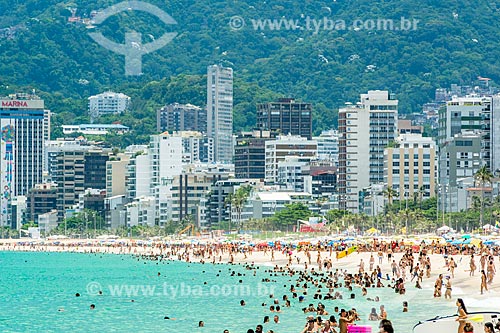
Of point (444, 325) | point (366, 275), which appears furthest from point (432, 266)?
point (444, 325)

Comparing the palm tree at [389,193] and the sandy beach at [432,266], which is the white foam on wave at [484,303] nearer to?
the sandy beach at [432,266]

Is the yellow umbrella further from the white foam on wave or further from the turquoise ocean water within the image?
the white foam on wave

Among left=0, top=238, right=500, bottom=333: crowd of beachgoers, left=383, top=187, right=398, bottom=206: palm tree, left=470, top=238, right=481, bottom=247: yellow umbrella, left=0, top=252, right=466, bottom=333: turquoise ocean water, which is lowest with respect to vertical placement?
left=0, top=252, right=466, bottom=333: turquoise ocean water

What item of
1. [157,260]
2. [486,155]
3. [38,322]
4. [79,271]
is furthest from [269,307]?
[486,155]

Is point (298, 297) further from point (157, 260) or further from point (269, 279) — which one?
point (157, 260)

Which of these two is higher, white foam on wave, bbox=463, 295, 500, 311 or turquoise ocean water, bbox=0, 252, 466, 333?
white foam on wave, bbox=463, 295, 500, 311

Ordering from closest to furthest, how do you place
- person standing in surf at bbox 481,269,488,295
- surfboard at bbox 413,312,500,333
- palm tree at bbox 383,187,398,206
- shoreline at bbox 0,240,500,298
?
surfboard at bbox 413,312,500,333
person standing in surf at bbox 481,269,488,295
shoreline at bbox 0,240,500,298
palm tree at bbox 383,187,398,206

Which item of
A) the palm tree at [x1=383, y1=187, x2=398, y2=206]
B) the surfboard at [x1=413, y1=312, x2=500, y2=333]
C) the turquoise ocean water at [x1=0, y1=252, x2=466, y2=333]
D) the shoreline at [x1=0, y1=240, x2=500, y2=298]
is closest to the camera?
the surfboard at [x1=413, y1=312, x2=500, y2=333]

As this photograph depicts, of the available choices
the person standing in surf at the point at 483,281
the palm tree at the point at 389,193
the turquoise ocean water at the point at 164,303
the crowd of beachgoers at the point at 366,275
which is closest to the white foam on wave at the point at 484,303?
the turquoise ocean water at the point at 164,303

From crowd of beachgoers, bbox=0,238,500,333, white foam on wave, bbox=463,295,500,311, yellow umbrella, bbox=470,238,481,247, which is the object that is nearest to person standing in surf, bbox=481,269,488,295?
crowd of beachgoers, bbox=0,238,500,333
